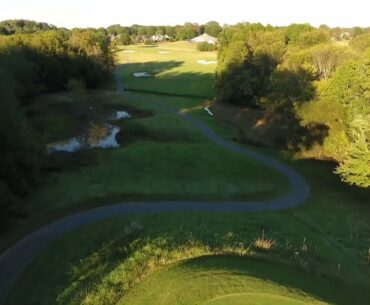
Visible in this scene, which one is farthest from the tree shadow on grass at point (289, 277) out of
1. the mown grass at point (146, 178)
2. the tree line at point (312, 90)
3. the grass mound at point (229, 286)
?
the tree line at point (312, 90)

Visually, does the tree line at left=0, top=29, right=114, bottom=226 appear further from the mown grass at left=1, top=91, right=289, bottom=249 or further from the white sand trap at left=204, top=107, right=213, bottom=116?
the white sand trap at left=204, top=107, right=213, bottom=116

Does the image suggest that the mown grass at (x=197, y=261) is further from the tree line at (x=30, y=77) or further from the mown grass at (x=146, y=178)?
the tree line at (x=30, y=77)

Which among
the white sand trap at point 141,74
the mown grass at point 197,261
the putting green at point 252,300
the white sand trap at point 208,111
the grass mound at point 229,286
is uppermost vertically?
the putting green at point 252,300

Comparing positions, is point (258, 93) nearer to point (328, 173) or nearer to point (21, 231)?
point (328, 173)

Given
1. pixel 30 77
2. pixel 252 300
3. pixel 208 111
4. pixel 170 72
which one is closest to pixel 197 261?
pixel 252 300

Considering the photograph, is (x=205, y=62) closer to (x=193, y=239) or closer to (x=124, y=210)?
(x=124, y=210)

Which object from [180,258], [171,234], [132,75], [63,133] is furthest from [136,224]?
[132,75]

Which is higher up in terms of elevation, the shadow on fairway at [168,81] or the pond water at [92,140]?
the pond water at [92,140]
